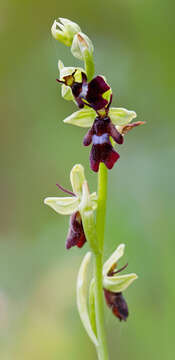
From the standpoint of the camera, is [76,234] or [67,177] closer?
[76,234]

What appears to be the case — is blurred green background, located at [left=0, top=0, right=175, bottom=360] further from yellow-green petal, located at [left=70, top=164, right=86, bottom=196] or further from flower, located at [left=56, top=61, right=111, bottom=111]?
flower, located at [left=56, top=61, right=111, bottom=111]

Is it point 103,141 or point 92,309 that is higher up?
point 103,141

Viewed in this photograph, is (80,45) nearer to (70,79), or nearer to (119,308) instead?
(70,79)

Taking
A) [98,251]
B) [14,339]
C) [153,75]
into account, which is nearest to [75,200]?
[98,251]

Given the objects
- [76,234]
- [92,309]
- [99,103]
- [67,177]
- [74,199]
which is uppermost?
[67,177]

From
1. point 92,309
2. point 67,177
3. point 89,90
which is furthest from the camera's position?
point 67,177

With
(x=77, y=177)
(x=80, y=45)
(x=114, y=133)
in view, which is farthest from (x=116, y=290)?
(x=80, y=45)

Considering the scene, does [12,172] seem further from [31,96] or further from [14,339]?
[14,339]
